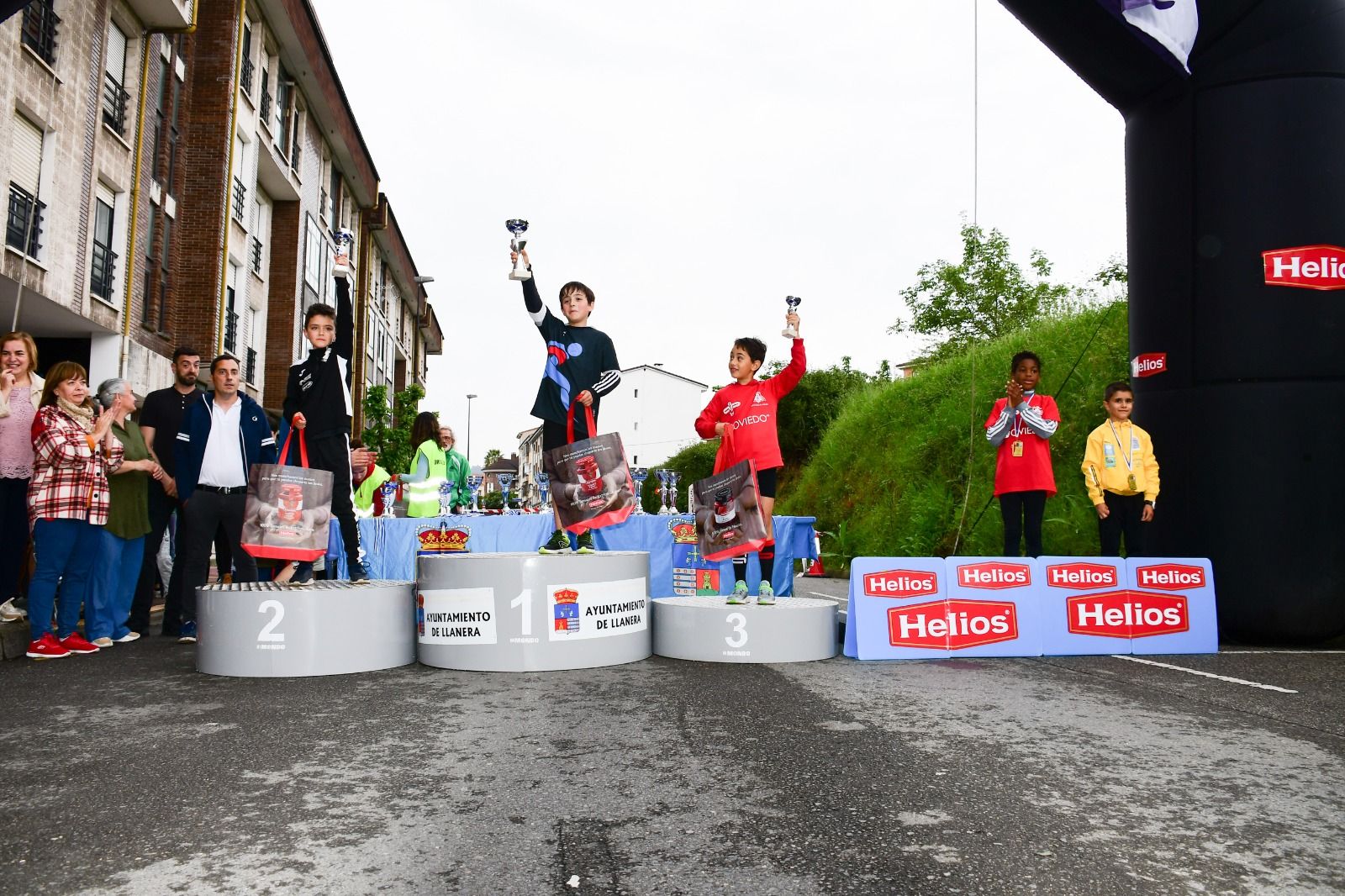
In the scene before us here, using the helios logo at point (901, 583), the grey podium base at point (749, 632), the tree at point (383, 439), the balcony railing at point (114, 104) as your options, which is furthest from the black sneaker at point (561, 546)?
the tree at point (383, 439)

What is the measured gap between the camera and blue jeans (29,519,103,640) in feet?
18.9

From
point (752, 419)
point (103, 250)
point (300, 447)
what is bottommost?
point (300, 447)

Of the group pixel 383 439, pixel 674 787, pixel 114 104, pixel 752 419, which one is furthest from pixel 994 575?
pixel 383 439

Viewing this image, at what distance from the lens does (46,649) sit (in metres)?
5.74

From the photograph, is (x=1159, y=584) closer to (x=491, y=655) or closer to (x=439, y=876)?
(x=491, y=655)

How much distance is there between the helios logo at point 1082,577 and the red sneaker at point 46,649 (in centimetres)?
611

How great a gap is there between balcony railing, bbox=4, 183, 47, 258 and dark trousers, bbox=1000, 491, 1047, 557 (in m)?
12.9

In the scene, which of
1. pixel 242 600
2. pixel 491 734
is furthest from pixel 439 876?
pixel 242 600

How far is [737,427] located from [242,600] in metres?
3.19

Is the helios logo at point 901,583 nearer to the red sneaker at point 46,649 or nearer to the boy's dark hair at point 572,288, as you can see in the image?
the boy's dark hair at point 572,288

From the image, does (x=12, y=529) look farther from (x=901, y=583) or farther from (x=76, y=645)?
(x=901, y=583)

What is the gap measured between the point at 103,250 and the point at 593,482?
14387 mm

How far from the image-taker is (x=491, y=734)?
3.66 m

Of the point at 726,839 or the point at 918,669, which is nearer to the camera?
the point at 726,839
